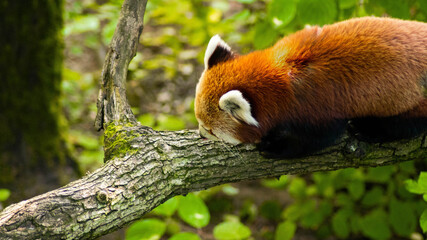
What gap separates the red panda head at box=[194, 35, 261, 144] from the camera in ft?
7.24

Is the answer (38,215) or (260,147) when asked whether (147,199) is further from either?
(260,147)

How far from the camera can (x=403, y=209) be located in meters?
3.26

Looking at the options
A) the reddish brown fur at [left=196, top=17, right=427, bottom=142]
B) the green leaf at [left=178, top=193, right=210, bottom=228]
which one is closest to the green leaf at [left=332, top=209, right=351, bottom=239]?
the reddish brown fur at [left=196, top=17, right=427, bottom=142]

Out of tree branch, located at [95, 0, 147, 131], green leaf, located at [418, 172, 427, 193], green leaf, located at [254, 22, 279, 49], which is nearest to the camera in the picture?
green leaf, located at [418, 172, 427, 193]

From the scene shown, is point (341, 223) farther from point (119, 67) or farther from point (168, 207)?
point (119, 67)

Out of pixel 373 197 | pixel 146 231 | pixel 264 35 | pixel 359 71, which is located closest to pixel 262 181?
pixel 373 197

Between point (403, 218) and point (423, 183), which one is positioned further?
point (403, 218)

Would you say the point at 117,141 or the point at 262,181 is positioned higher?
the point at 117,141

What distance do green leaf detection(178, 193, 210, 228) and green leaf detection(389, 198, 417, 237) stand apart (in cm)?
180

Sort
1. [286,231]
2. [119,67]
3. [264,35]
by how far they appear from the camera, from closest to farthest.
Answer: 1. [119,67]
2. [264,35]
3. [286,231]

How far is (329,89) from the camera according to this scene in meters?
2.18

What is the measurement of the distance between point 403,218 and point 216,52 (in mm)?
2068

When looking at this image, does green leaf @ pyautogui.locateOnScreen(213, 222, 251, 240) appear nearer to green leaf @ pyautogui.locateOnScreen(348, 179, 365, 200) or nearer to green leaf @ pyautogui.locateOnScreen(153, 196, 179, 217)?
green leaf @ pyautogui.locateOnScreen(153, 196, 179, 217)

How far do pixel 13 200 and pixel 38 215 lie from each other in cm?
212
